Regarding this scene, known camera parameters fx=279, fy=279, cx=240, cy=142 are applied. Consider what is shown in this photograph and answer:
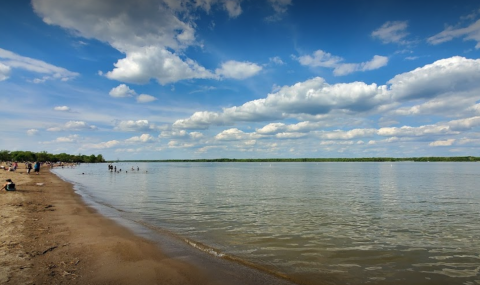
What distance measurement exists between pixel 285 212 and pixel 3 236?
52.7ft

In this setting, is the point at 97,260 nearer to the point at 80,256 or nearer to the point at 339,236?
the point at 80,256

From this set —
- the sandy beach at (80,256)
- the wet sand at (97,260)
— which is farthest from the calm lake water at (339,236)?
the sandy beach at (80,256)

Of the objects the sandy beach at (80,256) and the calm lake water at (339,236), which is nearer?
the sandy beach at (80,256)

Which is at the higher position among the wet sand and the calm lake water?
the wet sand

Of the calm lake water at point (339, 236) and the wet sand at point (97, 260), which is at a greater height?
the wet sand at point (97, 260)

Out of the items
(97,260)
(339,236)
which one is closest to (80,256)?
(97,260)

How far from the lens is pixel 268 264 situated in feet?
32.8

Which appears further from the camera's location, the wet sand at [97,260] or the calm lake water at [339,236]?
the calm lake water at [339,236]

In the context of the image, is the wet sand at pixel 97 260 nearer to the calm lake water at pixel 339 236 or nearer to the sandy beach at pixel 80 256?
the sandy beach at pixel 80 256

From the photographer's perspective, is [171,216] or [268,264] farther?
[171,216]

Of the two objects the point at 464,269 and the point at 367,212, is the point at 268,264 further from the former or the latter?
the point at 367,212

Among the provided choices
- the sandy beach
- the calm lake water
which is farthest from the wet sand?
the calm lake water

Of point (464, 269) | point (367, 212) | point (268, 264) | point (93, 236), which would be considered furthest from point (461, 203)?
point (93, 236)

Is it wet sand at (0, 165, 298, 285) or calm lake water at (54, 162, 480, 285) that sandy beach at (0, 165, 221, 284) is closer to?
wet sand at (0, 165, 298, 285)
